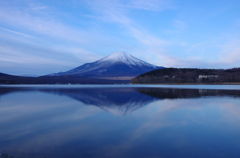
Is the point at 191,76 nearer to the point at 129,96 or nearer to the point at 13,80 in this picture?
the point at 129,96

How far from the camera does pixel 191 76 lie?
9306 centimetres

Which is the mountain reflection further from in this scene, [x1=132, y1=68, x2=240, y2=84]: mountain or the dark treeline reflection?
[x1=132, y1=68, x2=240, y2=84]: mountain

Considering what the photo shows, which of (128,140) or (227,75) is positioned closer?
(128,140)

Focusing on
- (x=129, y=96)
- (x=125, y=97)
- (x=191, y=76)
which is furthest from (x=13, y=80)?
(x=125, y=97)

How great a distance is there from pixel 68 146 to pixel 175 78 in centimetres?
9034

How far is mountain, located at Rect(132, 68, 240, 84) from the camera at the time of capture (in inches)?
3380

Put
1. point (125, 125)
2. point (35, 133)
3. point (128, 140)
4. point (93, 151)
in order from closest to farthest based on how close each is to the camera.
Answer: point (93, 151) < point (128, 140) < point (35, 133) < point (125, 125)

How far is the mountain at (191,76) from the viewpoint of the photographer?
8584 cm

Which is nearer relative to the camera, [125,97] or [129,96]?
[125,97]

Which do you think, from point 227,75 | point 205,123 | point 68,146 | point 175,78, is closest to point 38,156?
point 68,146

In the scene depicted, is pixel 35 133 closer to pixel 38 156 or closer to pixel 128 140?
pixel 38 156

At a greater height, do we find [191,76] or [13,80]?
[191,76]

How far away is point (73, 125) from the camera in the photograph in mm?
8305

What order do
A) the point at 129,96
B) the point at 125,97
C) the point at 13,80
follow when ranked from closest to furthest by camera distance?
the point at 125,97 < the point at 129,96 < the point at 13,80
